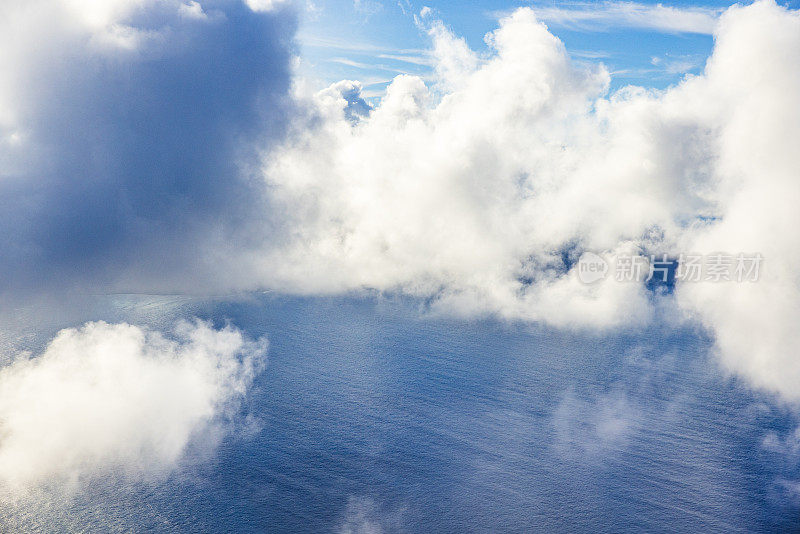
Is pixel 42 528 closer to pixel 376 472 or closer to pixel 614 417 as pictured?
pixel 376 472

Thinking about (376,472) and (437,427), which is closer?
(376,472)

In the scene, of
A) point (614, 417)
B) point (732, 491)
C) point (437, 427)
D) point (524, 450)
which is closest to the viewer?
point (732, 491)

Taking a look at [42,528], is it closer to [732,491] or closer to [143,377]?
[143,377]

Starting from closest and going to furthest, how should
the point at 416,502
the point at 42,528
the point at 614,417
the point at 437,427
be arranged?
the point at 42,528
the point at 416,502
the point at 437,427
the point at 614,417

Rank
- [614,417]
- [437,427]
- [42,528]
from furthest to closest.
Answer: [614,417] < [437,427] < [42,528]

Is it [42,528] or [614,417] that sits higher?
[614,417]

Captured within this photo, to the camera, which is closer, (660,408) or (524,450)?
(524,450)

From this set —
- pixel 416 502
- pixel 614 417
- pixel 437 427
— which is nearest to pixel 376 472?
pixel 416 502

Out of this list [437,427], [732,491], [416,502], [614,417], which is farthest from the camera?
[614,417]

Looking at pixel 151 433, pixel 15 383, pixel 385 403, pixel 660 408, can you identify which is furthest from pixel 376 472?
pixel 15 383
